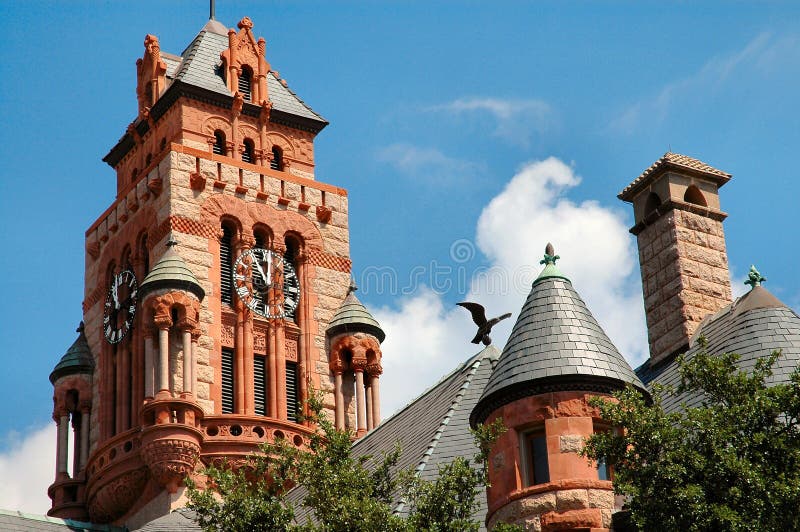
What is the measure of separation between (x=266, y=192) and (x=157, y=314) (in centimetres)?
804

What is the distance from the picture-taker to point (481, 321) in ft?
158

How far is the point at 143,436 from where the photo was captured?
5738 cm

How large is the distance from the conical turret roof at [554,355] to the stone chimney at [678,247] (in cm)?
720

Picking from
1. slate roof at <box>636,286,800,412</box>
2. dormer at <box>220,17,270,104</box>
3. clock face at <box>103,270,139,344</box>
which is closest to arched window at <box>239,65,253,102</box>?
dormer at <box>220,17,270,104</box>

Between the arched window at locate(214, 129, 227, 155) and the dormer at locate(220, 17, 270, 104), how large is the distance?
1.68 m

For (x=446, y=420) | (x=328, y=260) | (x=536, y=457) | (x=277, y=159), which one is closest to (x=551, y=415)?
(x=536, y=457)

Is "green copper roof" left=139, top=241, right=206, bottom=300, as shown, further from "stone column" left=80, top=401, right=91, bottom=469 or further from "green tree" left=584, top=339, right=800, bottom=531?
"green tree" left=584, top=339, right=800, bottom=531

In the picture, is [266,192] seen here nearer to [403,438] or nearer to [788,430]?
[403,438]

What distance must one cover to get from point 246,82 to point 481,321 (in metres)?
25.1

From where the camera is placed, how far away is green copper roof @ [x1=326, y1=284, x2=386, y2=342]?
6494cm

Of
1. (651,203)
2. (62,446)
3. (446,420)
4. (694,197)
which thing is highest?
(62,446)

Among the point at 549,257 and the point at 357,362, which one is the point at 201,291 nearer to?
the point at 357,362

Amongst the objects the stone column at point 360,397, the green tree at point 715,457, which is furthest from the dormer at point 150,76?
the green tree at point 715,457

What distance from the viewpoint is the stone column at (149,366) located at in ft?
194
